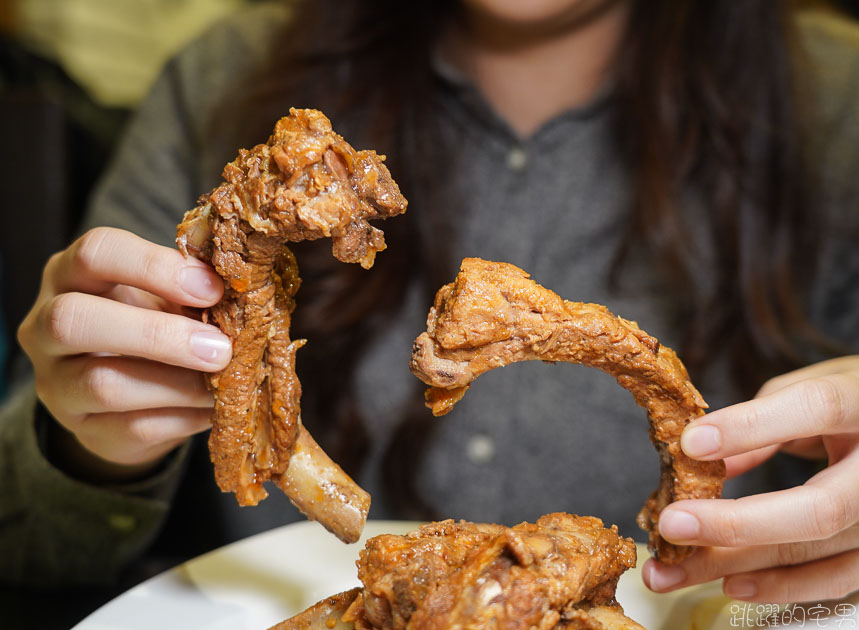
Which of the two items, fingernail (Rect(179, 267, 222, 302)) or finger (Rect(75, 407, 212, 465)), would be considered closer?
fingernail (Rect(179, 267, 222, 302))

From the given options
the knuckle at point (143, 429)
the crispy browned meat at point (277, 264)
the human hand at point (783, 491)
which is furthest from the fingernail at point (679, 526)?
the knuckle at point (143, 429)

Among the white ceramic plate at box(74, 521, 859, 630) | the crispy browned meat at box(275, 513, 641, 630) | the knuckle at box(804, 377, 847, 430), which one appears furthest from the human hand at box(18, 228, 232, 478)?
the knuckle at box(804, 377, 847, 430)

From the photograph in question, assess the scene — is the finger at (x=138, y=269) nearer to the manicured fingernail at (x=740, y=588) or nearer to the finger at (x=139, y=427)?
the finger at (x=139, y=427)

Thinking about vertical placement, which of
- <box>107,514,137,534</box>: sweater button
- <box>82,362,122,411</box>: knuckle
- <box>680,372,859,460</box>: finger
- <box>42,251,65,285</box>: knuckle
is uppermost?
<box>42,251,65,285</box>: knuckle

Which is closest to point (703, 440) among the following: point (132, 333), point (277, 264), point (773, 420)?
point (773, 420)

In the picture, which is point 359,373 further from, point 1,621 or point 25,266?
point 25,266

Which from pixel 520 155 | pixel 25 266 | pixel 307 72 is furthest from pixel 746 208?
pixel 25 266

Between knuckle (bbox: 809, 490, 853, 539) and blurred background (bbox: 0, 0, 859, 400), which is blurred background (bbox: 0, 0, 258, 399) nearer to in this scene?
blurred background (bbox: 0, 0, 859, 400)

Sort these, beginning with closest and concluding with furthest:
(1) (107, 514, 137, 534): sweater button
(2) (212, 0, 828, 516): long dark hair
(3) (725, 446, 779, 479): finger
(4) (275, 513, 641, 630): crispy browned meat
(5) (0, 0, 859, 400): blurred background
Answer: (4) (275, 513, 641, 630): crispy browned meat, (3) (725, 446, 779, 479): finger, (1) (107, 514, 137, 534): sweater button, (2) (212, 0, 828, 516): long dark hair, (5) (0, 0, 859, 400): blurred background
